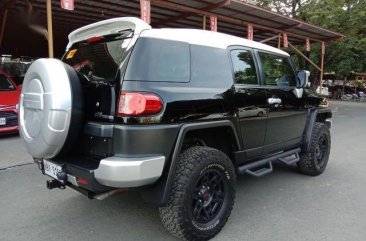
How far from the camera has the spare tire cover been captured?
2766 mm

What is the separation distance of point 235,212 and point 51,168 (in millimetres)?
2002

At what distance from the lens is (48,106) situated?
9.11ft

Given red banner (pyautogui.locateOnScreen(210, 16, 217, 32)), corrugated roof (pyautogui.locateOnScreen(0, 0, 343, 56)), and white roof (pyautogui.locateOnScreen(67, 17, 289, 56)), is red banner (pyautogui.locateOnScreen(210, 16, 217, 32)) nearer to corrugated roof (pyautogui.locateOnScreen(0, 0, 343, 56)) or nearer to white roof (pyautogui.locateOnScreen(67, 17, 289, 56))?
corrugated roof (pyautogui.locateOnScreen(0, 0, 343, 56))

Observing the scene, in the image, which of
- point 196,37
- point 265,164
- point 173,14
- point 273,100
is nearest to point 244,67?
point 273,100

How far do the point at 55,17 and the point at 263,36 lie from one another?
30.4 feet

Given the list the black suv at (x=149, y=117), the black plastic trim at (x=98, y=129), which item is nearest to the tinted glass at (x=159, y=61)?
the black suv at (x=149, y=117)

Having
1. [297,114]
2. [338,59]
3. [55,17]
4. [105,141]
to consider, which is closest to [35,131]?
[105,141]

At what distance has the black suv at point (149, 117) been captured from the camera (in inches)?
107

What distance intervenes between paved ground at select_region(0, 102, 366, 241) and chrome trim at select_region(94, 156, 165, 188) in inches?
32.0

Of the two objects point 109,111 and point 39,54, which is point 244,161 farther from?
point 39,54

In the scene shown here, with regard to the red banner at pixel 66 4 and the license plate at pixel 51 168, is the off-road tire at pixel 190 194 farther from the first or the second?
the red banner at pixel 66 4

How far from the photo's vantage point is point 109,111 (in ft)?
9.22

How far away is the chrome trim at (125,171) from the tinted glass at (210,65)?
0.98 meters

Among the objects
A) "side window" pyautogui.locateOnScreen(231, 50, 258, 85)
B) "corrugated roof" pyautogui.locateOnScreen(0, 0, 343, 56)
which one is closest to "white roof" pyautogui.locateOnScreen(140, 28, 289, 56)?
"side window" pyautogui.locateOnScreen(231, 50, 258, 85)
